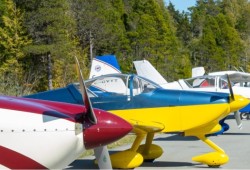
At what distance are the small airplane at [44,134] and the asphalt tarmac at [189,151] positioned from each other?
4853 mm

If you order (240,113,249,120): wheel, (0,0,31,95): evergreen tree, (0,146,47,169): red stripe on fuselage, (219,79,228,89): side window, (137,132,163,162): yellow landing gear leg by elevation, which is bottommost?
(240,113,249,120): wheel

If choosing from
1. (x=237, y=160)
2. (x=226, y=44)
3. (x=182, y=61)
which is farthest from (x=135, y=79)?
(x=226, y=44)

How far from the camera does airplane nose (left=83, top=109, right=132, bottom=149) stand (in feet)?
15.0

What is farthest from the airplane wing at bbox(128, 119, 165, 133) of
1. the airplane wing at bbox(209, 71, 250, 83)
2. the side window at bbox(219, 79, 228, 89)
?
the airplane wing at bbox(209, 71, 250, 83)

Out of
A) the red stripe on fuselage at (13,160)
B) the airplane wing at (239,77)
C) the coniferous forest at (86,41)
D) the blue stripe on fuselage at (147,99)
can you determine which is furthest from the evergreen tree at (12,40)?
the red stripe on fuselage at (13,160)

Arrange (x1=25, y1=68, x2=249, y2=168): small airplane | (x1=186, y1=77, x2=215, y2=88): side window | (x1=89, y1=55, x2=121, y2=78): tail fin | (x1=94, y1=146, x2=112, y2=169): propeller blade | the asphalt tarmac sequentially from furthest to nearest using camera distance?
(x1=89, y1=55, x2=121, y2=78): tail fin
(x1=186, y1=77, x2=215, y2=88): side window
the asphalt tarmac
(x1=25, y1=68, x2=249, y2=168): small airplane
(x1=94, y1=146, x2=112, y2=169): propeller blade

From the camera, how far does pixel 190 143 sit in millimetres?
13203

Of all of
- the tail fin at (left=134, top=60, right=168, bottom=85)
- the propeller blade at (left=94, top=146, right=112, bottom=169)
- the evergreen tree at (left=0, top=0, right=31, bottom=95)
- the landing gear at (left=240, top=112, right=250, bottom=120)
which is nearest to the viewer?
the propeller blade at (left=94, top=146, right=112, bottom=169)

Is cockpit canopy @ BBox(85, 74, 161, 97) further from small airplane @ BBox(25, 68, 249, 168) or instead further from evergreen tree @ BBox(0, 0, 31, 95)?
evergreen tree @ BBox(0, 0, 31, 95)

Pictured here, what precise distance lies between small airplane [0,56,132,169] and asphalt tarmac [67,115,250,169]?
191 inches

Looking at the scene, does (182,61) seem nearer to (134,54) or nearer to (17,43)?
(134,54)

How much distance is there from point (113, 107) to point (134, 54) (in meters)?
35.5

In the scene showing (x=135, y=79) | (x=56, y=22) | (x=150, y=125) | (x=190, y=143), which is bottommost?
(x=190, y=143)

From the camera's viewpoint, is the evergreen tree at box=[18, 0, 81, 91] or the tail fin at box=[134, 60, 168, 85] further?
the evergreen tree at box=[18, 0, 81, 91]
